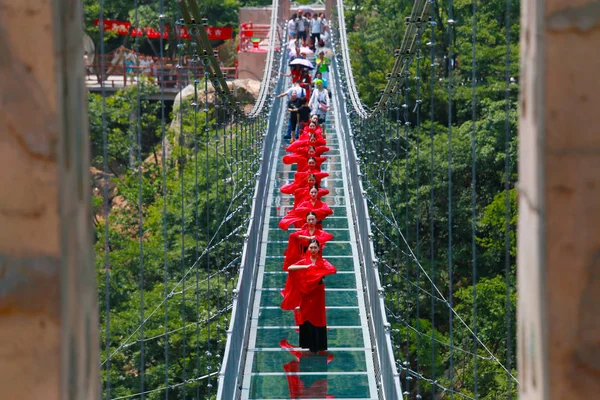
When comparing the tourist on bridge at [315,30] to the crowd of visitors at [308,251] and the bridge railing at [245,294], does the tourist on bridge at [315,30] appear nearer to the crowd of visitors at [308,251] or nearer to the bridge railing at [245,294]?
the bridge railing at [245,294]

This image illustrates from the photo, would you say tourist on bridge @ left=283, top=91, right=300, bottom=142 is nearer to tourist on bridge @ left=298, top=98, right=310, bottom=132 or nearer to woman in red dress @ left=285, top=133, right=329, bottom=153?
tourist on bridge @ left=298, top=98, right=310, bottom=132

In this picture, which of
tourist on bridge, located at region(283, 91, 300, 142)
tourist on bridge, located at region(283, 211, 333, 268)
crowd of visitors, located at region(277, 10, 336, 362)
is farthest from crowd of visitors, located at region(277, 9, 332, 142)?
tourist on bridge, located at region(283, 211, 333, 268)

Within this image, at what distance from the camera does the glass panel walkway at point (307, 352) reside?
6.78m

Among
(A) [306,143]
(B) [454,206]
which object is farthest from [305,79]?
(A) [306,143]

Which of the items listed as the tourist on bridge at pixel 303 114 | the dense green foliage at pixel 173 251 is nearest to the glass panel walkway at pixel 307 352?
the dense green foliage at pixel 173 251

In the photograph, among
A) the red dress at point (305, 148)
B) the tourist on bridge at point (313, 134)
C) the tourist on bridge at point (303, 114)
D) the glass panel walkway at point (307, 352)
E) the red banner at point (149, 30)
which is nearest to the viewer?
the glass panel walkway at point (307, 352)

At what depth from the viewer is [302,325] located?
7.27 metres

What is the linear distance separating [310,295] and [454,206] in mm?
9532

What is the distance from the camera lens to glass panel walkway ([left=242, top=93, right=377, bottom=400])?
678 cm
